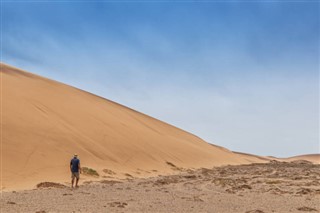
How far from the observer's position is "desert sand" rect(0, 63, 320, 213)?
534 inches

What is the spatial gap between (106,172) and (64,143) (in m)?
4.45

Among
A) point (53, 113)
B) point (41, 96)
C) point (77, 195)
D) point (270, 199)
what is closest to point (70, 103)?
point (41, 96)

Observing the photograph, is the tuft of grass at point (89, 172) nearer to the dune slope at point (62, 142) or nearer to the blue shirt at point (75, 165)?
the dune slope at point (62, 142)

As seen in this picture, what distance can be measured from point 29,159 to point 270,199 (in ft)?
48.4

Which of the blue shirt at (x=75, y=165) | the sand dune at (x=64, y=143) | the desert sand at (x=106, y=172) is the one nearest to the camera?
the desert sand at (x=106, y=172)

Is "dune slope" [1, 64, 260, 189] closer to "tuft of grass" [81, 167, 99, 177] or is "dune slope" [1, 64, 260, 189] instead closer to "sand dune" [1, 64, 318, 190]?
"sand dune" [1, 64, 318, 190]

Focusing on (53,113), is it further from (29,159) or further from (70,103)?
(29,159)

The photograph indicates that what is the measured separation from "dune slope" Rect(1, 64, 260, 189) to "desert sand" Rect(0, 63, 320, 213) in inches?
2.5

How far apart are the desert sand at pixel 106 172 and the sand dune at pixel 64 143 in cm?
6

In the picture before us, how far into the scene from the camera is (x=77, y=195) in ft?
52.0

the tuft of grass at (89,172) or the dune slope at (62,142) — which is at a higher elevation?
the dune slope at (62,142)

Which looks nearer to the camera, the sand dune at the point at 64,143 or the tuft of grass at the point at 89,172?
the sand dune at the point at 64,143

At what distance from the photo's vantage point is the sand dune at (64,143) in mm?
23875

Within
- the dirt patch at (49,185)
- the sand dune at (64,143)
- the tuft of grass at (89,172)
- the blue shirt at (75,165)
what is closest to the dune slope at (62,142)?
the sand dune at (64,143)
